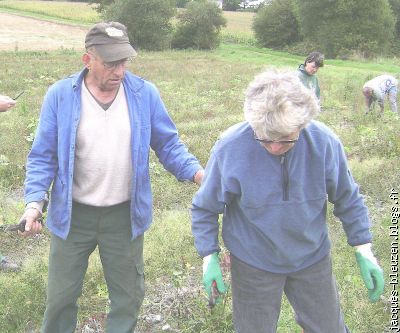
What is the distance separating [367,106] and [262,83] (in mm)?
8437

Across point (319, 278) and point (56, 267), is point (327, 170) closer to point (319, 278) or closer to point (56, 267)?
point (319, 278)

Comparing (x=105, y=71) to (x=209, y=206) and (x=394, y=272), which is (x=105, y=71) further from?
(x=394, y=272)

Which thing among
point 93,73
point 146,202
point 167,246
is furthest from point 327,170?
point 167,246

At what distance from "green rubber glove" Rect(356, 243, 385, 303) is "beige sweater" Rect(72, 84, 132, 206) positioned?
4.16 ft

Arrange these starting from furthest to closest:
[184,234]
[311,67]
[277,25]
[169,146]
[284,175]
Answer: [277,25] → [311,67] → [184,234] → [169,146] → [284,175]

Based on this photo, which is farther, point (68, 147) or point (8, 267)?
point (8, 267)

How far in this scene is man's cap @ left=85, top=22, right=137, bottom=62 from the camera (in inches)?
98.0

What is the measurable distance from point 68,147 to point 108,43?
0.57 meters

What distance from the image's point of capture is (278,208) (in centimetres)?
221

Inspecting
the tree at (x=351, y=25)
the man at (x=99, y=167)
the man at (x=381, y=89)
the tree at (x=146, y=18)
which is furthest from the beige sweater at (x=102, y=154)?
the tree at (x=351, y=25)

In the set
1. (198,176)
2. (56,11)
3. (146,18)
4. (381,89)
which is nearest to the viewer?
(198,176)

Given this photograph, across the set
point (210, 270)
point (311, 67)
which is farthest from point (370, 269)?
point (311, 67)

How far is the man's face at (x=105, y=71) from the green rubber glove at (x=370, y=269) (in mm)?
1475

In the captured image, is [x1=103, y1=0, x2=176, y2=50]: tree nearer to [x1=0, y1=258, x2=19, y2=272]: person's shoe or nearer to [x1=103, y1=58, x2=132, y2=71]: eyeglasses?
[x1=0, y1=258, x2=19, y2=272]: person's shoe
